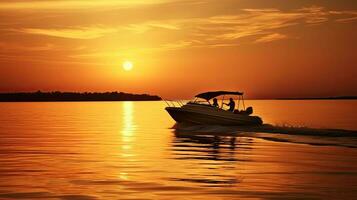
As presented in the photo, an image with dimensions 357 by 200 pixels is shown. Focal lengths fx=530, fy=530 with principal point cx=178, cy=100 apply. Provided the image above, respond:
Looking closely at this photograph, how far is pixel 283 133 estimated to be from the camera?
147 feet

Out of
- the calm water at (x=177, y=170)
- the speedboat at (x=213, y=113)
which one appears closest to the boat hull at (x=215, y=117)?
the speedboat at (x=213, y=113)

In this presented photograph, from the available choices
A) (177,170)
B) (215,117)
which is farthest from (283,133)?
(177,170)

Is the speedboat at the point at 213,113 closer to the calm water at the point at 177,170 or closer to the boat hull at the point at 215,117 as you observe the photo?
the boat hull at the point at 215,117

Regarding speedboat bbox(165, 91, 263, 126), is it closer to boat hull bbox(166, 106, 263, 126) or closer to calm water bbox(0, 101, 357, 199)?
boat hull bbox(166, 106, 263, 126)

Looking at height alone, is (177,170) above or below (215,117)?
below

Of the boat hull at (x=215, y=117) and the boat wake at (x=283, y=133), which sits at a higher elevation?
the boat hull at (x=215, y=117)

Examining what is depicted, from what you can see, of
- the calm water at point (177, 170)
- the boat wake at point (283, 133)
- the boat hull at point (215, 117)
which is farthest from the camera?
the boat hull at point (215, 117)

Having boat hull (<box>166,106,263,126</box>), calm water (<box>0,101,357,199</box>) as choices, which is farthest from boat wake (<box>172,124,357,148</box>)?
calm water (<box>0,101,357,199</box>)

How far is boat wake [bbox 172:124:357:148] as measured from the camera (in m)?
37.7

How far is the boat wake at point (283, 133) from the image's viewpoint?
1485 inches

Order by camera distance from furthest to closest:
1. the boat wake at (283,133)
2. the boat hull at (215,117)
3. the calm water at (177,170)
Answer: the boat hull at (215,117) → the boat wake at (283,133) → the calm water at (177,170)

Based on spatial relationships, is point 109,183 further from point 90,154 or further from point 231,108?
point 231,108

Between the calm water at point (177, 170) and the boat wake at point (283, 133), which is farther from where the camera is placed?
the boat wake at point (283, 133)

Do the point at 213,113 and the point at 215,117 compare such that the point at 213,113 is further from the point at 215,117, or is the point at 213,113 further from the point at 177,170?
the point at 177,170
